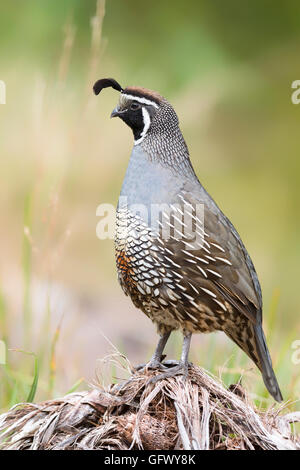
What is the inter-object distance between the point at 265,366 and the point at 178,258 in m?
0.62

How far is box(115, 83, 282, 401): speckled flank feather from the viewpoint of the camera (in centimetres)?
358

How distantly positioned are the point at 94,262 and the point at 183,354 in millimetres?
3745

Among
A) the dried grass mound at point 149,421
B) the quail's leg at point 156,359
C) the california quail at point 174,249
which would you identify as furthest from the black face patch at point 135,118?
the dried grass mound at point 149,421

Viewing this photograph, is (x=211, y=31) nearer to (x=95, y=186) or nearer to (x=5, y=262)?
(x=95, y=186)

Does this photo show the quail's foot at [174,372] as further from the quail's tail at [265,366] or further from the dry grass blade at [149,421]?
the quail's tail at [265,366]

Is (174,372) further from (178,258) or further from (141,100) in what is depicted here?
(141,100)

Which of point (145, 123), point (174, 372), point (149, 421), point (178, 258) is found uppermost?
point (145, 123)

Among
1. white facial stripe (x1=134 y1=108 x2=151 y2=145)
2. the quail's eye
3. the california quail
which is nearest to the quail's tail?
the california quail

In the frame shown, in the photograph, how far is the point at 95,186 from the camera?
7.05m

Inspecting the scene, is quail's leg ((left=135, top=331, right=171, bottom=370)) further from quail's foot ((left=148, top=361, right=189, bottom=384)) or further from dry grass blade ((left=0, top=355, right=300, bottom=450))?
dry grass blade ((left=0, top=355, right=300, bottom=450))

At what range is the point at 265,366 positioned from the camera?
12.2 ft

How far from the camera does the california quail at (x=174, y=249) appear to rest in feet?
11.7

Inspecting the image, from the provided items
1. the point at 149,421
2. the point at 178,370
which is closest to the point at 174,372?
the point at 178,370
